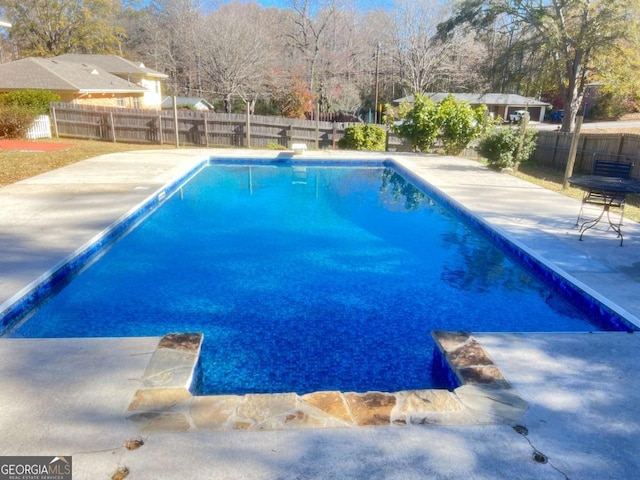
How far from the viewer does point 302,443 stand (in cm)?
248

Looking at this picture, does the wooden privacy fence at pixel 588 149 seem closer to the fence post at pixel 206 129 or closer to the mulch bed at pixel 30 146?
the fence post at pixel 206 129

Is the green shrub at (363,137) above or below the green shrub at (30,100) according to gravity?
below

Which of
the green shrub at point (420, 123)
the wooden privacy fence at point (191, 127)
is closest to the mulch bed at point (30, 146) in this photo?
the wooden privacy fence at point (191, 127)

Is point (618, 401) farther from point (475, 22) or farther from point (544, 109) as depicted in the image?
point (544, 109)

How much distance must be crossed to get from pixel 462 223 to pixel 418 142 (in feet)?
29.0

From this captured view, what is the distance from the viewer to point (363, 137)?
17281 millimetres

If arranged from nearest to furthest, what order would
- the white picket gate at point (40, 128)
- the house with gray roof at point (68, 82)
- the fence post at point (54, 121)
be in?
1. the white picket gate at point (40, 128)
2. the fence post at point (54, 121)
3. the house with gray roof at point (68, 82)

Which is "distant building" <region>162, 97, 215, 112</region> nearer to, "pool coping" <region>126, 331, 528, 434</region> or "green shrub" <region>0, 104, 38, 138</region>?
"green shrub" <region>0, 104, 38, 138</region>

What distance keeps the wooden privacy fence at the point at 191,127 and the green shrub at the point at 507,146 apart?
6.45 meters

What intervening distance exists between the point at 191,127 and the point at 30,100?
6071mm

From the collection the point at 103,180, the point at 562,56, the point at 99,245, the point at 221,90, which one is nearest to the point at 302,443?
the point at 99,245

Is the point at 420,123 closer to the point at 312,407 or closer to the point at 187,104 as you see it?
the point at 312,407

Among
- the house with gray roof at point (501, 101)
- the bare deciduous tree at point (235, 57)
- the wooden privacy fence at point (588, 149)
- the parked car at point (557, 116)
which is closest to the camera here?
the wooden privacy fence at point (588, 149)

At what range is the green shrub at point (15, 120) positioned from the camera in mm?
15461
